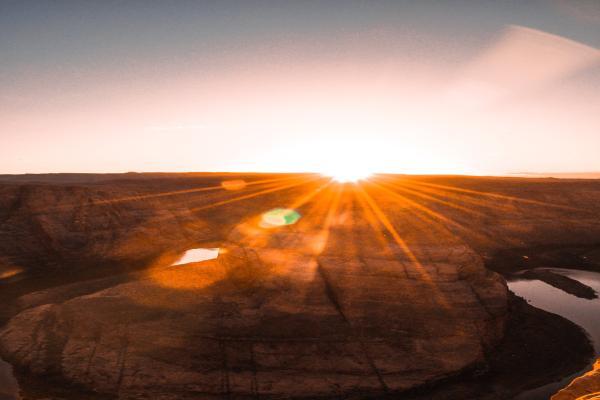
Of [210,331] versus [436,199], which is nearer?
[210,331]

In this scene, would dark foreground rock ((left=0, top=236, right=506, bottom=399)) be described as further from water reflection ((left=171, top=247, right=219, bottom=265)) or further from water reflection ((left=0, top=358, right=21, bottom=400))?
water reflection ((left=171, top=247, right=219, bottom=265))

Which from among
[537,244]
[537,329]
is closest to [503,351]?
[537,329]

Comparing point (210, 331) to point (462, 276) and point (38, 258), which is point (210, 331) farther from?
point (38, 258)

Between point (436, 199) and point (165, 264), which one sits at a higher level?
point (436, 199)

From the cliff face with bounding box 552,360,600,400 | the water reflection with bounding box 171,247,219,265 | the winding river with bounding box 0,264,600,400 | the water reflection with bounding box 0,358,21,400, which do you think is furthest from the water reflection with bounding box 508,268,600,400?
the water reflection with bounding box 171,247,219,265

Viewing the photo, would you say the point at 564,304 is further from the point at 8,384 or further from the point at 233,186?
the point at 233,186

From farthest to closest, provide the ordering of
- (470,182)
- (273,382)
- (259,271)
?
(470,182) < (259,271) < (273,382)

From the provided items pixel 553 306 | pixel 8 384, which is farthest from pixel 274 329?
pixel 553 306
